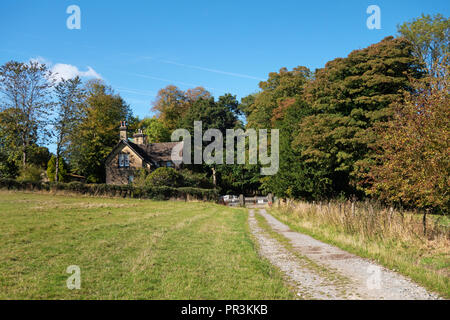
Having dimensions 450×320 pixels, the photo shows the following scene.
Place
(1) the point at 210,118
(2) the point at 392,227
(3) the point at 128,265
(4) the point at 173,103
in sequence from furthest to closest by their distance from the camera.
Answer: (4) the point at 173,103 → (1) the point at 210,118 → (2) the point at 392,227 → (3) the point at 128,265

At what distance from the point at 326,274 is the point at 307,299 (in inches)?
80.7

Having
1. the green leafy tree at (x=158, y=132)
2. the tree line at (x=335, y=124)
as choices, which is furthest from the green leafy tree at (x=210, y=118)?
the green leafy tree at (x=158, y=132)

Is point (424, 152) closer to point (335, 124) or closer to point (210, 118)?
point (335, 124)

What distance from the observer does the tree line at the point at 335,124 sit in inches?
431

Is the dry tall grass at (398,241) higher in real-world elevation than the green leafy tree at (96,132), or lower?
lower

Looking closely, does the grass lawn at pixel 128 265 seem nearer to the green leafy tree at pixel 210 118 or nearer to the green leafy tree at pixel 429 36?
A: the green leafy tree at pixel 429 36

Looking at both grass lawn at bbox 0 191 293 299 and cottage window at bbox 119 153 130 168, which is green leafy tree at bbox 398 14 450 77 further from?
cottage window at bbox 119 153 130 168

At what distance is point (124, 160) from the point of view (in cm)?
5091

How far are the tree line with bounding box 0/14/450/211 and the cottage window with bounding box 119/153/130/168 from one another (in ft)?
16.5

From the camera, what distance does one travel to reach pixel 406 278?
7055 mm

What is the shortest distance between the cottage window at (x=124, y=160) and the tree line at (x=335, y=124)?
503 centimetres

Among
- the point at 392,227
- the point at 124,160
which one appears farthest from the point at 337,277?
the point at 124,160

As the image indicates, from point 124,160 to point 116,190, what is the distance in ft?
66.5
